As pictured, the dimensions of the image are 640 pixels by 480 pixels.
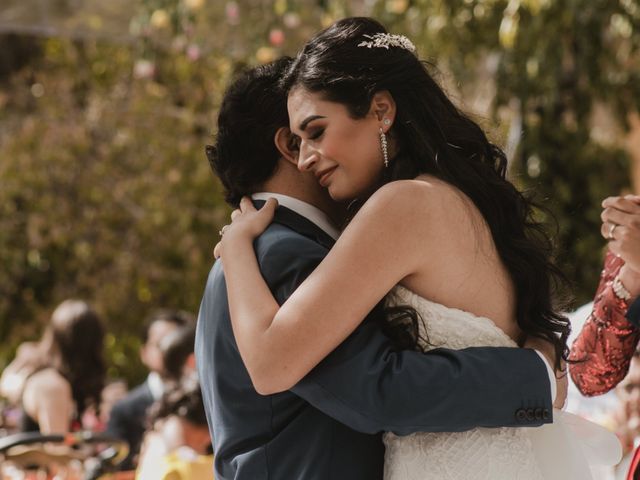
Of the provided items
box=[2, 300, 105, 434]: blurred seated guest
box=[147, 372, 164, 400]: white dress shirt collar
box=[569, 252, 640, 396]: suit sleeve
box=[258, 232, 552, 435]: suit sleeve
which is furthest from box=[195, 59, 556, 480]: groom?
box=[147, 372, 164, 400]: white dress shirt collar

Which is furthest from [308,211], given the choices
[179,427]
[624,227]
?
[179,427]

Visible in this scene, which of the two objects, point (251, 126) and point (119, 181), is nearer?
point (251, 126)

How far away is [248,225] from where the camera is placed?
2.39 metres

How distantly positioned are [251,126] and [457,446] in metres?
0.87

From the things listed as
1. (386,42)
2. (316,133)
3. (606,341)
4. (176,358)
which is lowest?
(176,358)

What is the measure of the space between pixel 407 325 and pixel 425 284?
10cm

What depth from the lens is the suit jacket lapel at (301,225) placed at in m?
2.39

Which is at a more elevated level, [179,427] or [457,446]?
[457,446]

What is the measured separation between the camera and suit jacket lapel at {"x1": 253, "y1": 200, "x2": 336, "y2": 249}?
2.39 metres

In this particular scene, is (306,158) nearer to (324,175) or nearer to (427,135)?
(324,175)

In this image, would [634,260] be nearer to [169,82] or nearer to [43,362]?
[43,362]

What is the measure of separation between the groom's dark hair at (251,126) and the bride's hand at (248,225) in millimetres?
128

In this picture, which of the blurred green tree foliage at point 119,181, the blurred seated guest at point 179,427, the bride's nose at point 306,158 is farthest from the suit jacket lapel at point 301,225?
the blurred green tree foliage at point 119,181

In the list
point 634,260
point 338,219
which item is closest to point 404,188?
point 338,219
